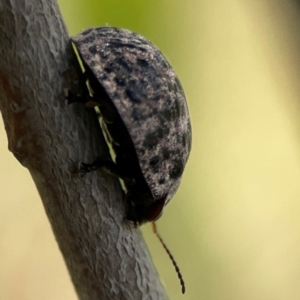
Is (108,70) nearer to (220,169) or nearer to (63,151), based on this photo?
(63,151)

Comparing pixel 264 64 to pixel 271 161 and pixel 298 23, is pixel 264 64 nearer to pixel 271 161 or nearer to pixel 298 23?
pixel 298 23

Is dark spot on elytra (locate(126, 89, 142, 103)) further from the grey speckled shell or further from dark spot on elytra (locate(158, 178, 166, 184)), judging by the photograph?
dark spot on elytra (locate(158, 178, 166, 184))

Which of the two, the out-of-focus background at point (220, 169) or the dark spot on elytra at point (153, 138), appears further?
the out-of-focus background at point (220, 169)

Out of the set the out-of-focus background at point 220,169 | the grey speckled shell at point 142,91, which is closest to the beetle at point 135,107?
the grey speckled shell at point 142,91

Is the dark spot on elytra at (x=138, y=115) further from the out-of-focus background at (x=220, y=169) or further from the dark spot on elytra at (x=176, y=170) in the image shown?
the out-of-focus background at (x=220, y=169)

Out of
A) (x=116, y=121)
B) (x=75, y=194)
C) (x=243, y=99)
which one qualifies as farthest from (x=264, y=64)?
(x=75, y=194)

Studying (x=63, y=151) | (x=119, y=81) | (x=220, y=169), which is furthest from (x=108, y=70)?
(x=220, y=169)
